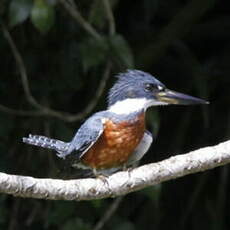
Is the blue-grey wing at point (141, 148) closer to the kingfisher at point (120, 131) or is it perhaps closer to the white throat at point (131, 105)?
the kingfisher at point (120, 131)

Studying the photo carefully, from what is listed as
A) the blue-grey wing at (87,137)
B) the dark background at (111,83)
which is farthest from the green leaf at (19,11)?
the blue-grey wing at (87,137)

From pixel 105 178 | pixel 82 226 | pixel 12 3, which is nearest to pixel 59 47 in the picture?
pixel 12 3

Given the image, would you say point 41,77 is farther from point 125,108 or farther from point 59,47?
point 125,108

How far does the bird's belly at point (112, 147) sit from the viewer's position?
2.93m

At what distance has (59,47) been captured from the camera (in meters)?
4.07

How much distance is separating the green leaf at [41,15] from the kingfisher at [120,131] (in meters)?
0.49

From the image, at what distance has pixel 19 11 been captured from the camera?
135 inches

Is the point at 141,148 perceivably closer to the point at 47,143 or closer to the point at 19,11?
the point at 47,143

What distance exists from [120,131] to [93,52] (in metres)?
0.71

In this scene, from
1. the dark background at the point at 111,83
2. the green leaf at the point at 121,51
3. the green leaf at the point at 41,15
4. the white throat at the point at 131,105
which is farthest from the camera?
the dark background at the point at 111,83

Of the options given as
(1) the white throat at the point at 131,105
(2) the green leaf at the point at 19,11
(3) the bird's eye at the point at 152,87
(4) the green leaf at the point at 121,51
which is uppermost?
(2) the green leaf at the point at 19,11

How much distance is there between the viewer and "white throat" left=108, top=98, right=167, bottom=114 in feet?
9.75

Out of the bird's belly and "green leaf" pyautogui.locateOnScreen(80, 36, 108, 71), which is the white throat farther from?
"green leaf" pyautogui.locateOnScreen(80, 36, 108, 71)

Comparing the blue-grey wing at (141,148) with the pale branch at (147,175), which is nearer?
the pale branch at (147,175)
